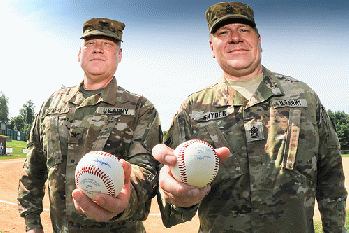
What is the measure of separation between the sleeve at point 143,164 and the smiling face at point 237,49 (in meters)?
1.06

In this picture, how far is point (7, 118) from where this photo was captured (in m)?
79.0

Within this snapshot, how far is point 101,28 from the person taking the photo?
393 cm

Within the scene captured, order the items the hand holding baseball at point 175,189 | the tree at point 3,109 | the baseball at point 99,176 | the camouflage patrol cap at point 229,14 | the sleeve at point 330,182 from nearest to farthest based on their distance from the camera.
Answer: the hand holding baseball at point 175,189 < the baseball at point 99,176 < the sleeve at point 330,182 < the camouflage patrol cap at point 229,14 < the tree at point 3,109

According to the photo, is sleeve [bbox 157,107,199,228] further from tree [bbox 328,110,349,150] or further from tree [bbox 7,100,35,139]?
tree [bbox 7,100,35,139]

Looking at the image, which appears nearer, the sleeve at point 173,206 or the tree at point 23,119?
the sleeve at point 173,206

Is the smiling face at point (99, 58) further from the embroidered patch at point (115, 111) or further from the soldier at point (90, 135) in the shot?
the embroidered patch at point (115, 111)

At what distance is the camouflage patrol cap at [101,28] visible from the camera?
12.6 ft

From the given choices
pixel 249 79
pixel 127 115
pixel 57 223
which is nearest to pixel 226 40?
pixel 249 79

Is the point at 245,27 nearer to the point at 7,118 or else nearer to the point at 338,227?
the point at 338,227

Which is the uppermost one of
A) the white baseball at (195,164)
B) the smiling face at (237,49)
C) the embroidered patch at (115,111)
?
the smiling face at (237,49)

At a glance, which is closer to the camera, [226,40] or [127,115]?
[226,40]

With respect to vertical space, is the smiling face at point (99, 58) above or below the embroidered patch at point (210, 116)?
above

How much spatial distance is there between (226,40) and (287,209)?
5.83ft

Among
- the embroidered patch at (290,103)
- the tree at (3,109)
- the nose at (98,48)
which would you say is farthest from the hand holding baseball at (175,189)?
the tree at (3,109)
